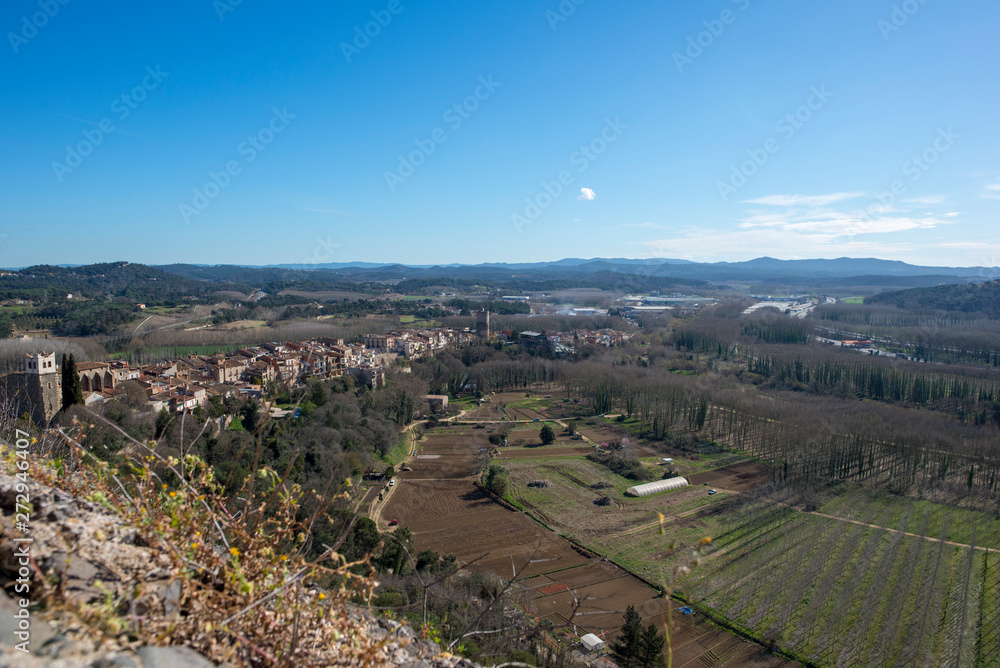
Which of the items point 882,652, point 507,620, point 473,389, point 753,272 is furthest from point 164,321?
point 753,272

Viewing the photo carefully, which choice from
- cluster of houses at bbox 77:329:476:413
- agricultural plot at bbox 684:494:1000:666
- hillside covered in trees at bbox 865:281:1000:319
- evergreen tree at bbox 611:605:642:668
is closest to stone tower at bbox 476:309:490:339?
cluster of houses at bbox 77:329:476:413

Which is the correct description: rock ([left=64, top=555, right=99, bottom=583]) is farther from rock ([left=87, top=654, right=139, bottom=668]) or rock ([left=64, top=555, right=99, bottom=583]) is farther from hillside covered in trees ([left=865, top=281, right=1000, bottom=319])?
hillside covered in trees ([left=865, top=281, right=1000, bottom=319])

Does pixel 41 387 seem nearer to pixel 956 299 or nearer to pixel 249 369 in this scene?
pixel 249 369

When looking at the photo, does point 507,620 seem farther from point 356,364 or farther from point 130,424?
point 356,364

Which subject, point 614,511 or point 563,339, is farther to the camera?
point 563,339

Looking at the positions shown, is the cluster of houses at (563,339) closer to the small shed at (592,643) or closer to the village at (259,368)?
the village at (259,368)

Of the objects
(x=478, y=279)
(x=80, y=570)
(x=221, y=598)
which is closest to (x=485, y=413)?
(x=221, y=598)
